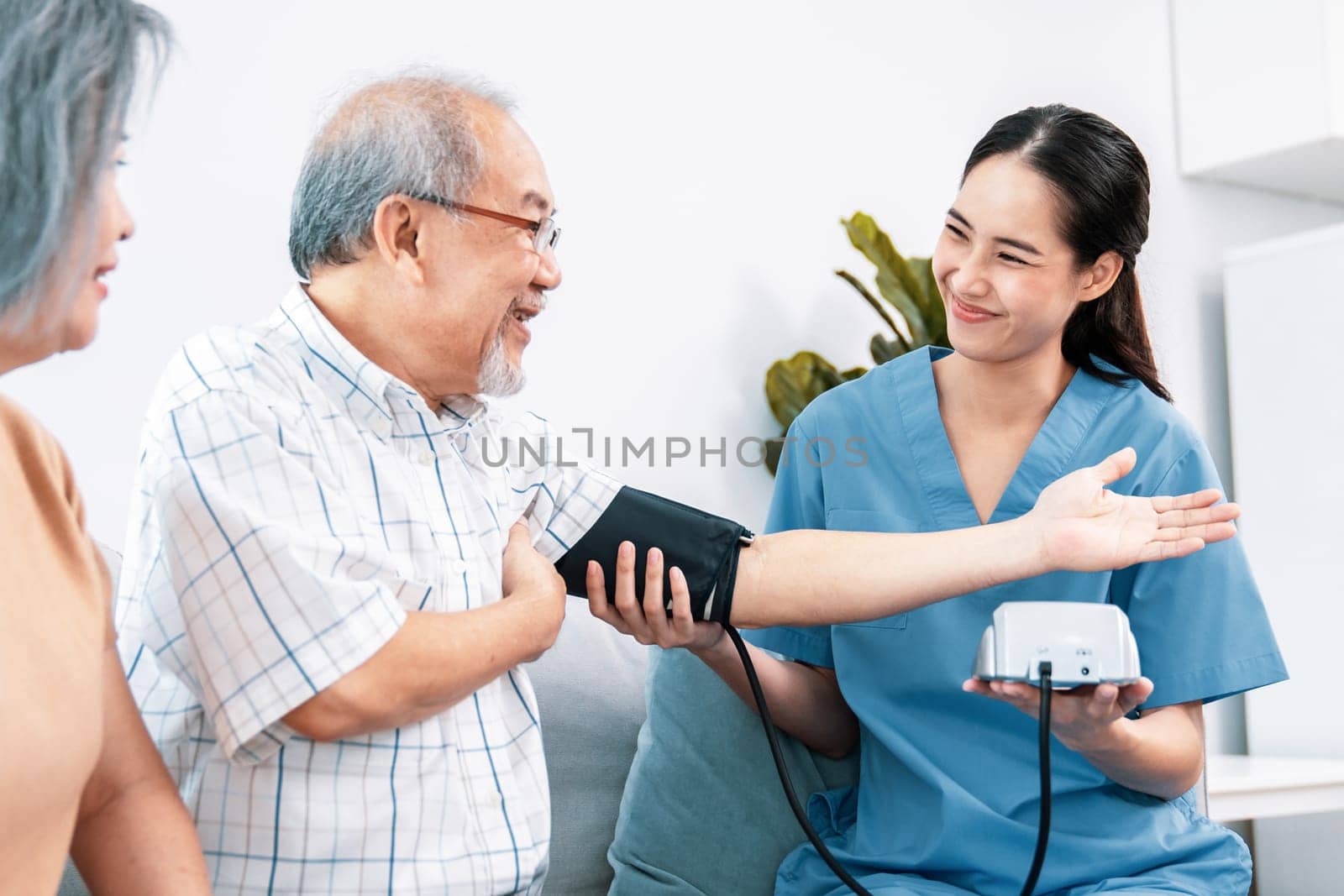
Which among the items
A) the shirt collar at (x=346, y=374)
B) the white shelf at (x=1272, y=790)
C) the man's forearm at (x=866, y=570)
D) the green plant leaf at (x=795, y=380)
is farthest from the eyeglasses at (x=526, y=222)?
the white shelf at (x=1272, y=790)

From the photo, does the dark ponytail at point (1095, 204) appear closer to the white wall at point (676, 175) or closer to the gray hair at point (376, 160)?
the white wall at point (676, 175)

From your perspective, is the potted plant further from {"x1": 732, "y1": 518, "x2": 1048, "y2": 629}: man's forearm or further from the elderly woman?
the elderly woman

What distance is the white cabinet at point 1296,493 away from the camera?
2.89 metres

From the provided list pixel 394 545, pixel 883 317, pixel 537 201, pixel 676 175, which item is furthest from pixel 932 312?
→ pixel 394 545

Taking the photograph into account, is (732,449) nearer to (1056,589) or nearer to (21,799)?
(1056,589)

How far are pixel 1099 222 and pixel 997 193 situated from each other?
129 mm

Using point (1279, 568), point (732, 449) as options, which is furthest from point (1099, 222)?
point (1279, 568)

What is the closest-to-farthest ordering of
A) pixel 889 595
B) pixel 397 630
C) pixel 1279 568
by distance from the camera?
pixel 397 630
pixel 889 595
pixel 1279 568

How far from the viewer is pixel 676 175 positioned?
250 cm

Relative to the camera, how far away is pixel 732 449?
101 inches

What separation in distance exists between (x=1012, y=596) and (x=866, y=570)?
0.20m

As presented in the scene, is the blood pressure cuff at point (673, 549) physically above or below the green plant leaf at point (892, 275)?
below

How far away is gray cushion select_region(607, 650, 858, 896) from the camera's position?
1.52 meters

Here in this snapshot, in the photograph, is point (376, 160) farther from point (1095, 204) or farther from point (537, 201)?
point (1095, 204)
